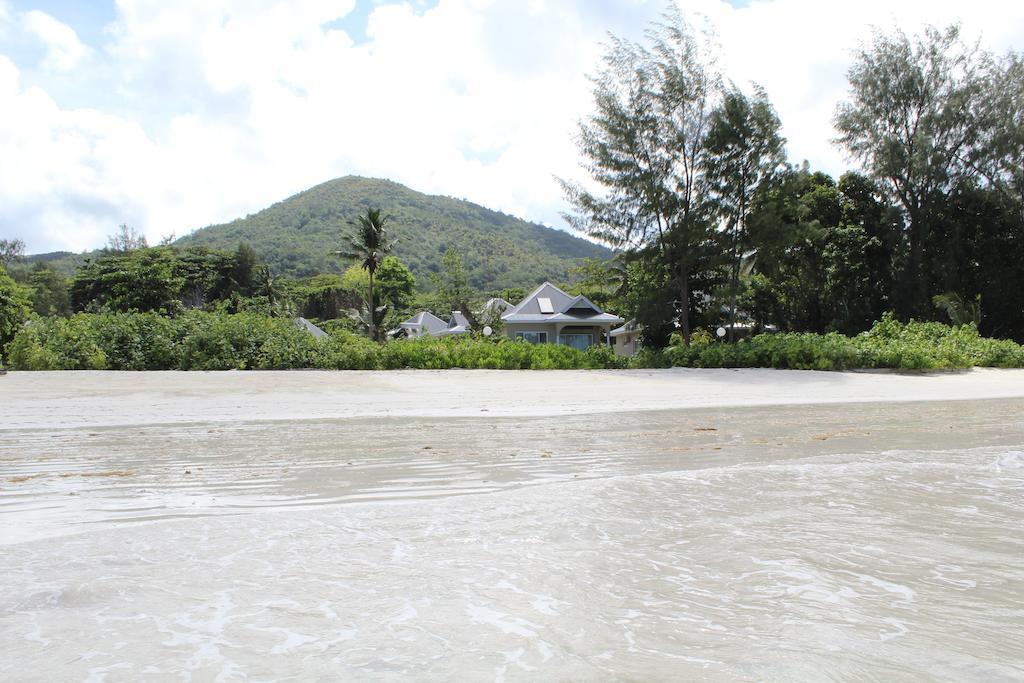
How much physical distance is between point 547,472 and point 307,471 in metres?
1.88

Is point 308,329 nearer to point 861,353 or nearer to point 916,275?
point 861,353

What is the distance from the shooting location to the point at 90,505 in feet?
14.1

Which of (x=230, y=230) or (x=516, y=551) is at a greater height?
(x=230, y=230)

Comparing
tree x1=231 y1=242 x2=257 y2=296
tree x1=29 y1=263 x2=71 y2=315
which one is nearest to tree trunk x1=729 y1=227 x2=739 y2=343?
tree x1=231 y1=242 x2=257 y2=296

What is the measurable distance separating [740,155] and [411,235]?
93761 millimetres

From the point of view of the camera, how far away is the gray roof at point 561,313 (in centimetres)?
3753

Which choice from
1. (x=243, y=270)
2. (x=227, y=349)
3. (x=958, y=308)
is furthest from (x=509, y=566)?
(x=243, y=270)

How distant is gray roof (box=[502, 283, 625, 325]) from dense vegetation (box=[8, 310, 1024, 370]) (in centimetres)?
1853

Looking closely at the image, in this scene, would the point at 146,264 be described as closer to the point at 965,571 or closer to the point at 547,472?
the point at 547,472

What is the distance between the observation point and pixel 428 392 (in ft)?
41.4

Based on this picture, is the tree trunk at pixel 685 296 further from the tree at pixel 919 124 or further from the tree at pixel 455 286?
the tree at pixel 455 286

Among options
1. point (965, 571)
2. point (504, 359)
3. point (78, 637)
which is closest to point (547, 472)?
point (965, 571)

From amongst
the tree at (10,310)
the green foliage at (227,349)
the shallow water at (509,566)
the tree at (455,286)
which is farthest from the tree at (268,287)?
the shallow water at (509,566)

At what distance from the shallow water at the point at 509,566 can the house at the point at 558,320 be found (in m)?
31.4
